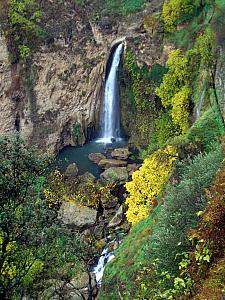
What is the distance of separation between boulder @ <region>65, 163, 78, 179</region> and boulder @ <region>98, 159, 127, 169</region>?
1.97m

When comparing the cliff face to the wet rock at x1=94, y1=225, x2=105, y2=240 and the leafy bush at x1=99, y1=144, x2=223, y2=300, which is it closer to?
the wet rock at x1=94, y1=225, x2=105, y2=240

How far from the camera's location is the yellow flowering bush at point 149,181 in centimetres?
2142

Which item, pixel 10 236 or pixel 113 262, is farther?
pixel 113 262

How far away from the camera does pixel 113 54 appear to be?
39.7 m

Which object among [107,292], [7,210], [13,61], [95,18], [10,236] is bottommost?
[107,292]

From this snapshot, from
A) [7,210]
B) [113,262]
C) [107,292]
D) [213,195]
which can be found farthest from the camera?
[113,262]

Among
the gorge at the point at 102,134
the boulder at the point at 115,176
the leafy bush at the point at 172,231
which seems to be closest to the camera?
the leafy bush at the point at 172,231

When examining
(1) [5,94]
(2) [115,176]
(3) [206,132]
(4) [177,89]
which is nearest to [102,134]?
(1) [5,94]

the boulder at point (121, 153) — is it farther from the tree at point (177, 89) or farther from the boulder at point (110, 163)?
the tree at point (177, 89)

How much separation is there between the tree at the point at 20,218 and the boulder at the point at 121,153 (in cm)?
1911

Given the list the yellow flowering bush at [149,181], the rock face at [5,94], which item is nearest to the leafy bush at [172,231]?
the yellow flowering bush at [149,181]

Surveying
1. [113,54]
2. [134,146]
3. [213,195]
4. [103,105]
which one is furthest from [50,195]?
[213,195]

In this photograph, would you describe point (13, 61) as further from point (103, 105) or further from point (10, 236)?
point (10, 236)

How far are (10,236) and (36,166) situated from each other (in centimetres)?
242
